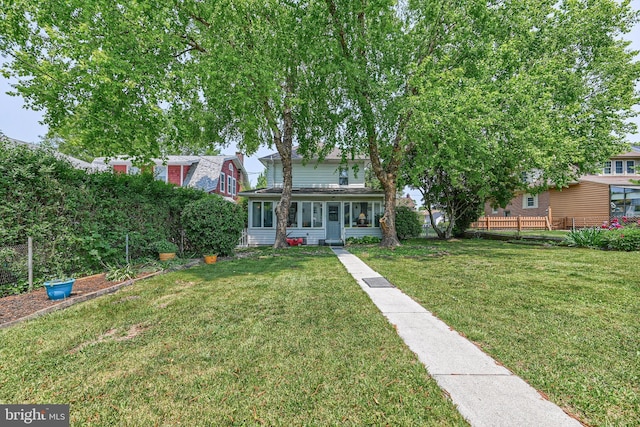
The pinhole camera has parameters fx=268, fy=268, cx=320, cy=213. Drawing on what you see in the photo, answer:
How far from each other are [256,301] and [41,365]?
98.9 inches

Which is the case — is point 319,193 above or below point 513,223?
above

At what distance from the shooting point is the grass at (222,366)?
191 cm

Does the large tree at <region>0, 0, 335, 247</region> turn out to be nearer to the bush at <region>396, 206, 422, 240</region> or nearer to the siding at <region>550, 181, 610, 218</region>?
the bush at <region>396, 206, 422, 240</region>

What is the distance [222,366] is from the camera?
249cm

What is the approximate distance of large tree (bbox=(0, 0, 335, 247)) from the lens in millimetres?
7418

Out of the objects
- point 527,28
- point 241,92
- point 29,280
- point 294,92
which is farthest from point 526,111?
point 29,280

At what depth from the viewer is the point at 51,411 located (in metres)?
1.99

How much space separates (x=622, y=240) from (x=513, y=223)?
13.7m

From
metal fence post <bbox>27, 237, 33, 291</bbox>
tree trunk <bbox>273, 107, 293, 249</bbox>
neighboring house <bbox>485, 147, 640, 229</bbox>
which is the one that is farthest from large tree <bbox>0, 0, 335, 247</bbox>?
neighboring house <bbox>485, 147, 640, 229</bbox>

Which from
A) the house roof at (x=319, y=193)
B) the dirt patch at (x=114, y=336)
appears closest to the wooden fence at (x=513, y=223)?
the house roof at (x=319, y=193)

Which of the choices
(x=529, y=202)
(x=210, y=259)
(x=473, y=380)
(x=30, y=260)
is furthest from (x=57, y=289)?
(x=529, y=202)

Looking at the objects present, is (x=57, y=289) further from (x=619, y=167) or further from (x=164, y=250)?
(x=619, y=167)

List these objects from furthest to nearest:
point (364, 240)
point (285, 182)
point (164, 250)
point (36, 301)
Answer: point (364, 240) → point (285, 182) → point (164, 250) → point (36, 301)

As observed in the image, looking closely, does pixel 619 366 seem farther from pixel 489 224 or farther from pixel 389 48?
pixel 489 224
